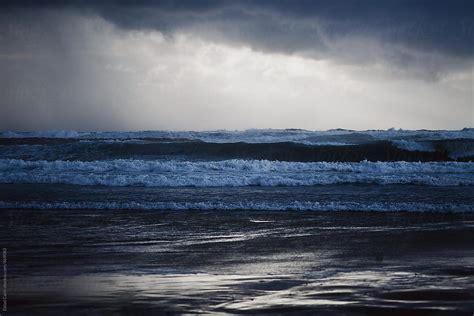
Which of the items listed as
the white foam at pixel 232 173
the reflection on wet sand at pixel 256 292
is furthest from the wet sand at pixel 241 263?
the white foam at pixel 232 173

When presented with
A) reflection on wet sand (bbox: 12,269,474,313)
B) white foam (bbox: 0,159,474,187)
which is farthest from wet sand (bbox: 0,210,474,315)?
white foam (bbox: 0,159,474,187)

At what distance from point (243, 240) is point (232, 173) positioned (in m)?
10.3

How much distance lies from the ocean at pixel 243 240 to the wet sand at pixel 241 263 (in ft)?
0.06

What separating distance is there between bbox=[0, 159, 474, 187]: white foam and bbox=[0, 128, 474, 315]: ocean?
73mm

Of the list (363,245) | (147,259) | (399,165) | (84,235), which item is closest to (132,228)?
(84,235)

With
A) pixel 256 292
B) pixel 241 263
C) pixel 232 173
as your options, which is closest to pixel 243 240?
pixel 241 263

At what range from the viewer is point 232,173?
1855 centimetres

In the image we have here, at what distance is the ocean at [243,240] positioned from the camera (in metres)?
5.00

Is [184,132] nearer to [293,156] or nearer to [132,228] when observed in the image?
[293,156]

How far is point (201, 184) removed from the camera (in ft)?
52.3

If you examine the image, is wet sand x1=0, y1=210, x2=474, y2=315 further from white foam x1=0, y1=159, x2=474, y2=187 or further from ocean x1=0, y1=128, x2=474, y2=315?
white foam x1=0, y1=159, x2=474, y2=187

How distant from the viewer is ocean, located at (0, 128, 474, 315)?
4996mm

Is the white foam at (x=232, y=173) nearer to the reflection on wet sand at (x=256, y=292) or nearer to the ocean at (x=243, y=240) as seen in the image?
the ocean at (x=243, y=240)

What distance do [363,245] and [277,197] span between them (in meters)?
5.49
